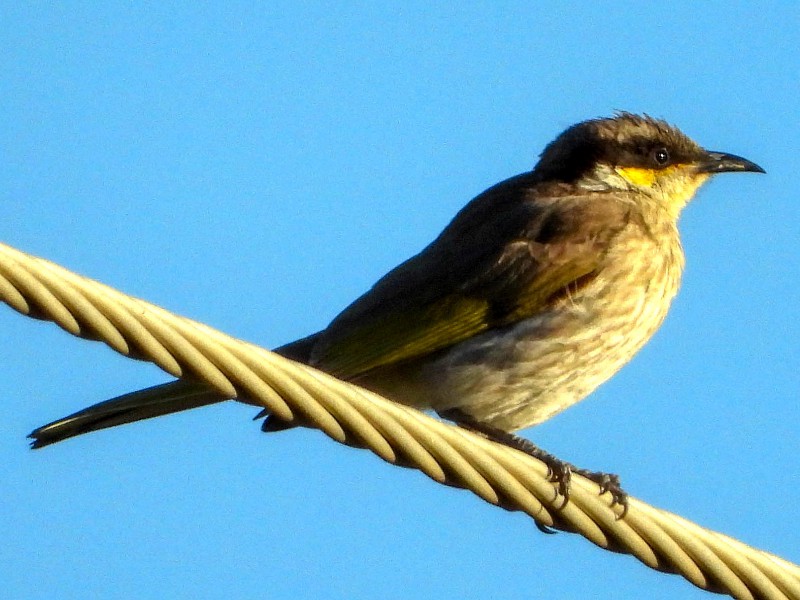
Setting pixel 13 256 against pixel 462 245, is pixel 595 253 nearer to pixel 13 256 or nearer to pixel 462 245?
pixel 462 245

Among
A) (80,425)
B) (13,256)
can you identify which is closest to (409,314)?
(80,425)

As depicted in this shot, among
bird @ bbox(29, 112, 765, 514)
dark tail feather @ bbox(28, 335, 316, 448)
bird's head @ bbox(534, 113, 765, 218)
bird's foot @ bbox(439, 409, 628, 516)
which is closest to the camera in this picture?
bird's foot @ bbox(439, 409, 628, 516)

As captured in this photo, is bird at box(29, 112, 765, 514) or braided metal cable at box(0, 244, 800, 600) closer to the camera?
braided metal cable at box(0, 244, 800, 600)

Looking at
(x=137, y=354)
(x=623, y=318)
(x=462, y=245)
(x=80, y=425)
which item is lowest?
(x=137, y=354)

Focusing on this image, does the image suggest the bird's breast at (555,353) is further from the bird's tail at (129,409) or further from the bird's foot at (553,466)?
the bird's tail at (129,409)

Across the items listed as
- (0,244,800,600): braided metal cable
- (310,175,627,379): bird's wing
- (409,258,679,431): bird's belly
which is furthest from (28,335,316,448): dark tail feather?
(0,244,800,600): braided metal cable

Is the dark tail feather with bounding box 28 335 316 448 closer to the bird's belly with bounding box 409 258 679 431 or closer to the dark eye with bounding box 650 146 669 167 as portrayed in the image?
the bird's belly with bounding box 409 258 679 431

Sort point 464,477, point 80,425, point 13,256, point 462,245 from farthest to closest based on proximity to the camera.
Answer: point 462,245
point 80,425
point 464,477
point 13,256

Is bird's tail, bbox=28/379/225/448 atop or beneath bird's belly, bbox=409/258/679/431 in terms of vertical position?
beneath
